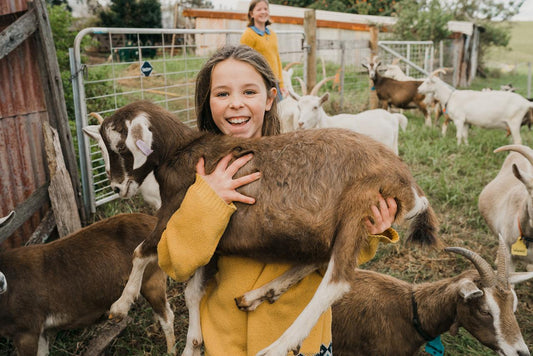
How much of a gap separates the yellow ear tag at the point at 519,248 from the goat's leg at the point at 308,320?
3255 mm

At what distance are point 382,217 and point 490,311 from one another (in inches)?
69.0

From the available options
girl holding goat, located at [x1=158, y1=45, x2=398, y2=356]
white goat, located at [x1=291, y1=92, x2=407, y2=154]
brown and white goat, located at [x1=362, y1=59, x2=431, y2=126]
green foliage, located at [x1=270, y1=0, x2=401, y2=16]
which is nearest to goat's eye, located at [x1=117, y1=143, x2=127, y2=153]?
girl holding goat, located at [x1=158, y1=45, x2=398, y2=356]

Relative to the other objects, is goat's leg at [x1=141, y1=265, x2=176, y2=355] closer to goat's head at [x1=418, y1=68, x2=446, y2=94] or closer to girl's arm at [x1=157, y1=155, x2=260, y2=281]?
girl's arm at [x1=157, y1=155, x2=260, y2=281]

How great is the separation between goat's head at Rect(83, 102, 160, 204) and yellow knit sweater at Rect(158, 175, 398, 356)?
324 millimetres

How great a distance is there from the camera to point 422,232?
5.63 feet

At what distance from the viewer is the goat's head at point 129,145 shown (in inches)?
69.9

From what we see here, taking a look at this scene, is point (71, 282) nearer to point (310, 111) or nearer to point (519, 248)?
point (519, 248)

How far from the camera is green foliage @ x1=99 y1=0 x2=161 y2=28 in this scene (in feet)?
60.7

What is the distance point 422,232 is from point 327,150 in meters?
0.53

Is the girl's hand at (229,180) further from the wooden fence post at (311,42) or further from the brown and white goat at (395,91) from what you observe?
the brown and white goat at (395,91)

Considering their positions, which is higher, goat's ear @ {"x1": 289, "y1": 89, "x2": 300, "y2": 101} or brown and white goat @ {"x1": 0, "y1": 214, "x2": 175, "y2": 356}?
goat's ear @ {"x1": 289, "y1": 89, "x2": 300, "y2": 101}

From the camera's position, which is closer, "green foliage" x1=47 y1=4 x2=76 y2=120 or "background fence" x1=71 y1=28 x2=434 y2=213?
"background fence" x1=71 y1=28 x2=434 y2=213

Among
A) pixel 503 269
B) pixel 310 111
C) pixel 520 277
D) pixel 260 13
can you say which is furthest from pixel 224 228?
pixel 310 111

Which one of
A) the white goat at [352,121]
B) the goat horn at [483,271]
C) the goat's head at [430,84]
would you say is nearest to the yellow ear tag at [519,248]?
the goat horn at [483,271]
